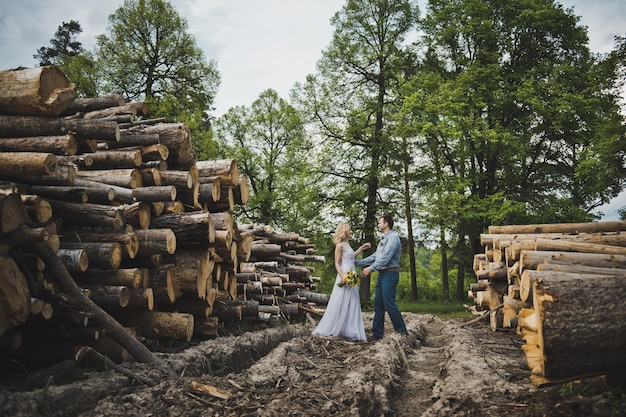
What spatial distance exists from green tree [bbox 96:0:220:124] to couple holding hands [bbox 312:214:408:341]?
562 inches

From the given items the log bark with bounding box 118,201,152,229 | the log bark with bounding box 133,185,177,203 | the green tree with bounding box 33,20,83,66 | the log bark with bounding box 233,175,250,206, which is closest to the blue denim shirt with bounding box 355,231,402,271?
the log bark with bounding box 233,175,250,206

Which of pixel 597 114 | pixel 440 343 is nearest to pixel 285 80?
pixel 597 114

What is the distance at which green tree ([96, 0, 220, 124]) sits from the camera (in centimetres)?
2130

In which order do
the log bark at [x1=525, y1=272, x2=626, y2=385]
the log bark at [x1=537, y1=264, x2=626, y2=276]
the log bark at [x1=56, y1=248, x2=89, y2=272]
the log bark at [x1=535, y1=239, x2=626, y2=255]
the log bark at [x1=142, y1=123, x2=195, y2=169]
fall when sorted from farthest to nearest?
the log bark at [x1=535, y1=239, x2=626, y2=255] → the log bark at [x1=142, y1=123, x2=195, y2=169] → the log bark at [x1=537, y1=264, x2=626, y2=276] → the log bark at [x1=56, y1=248, x2=89, y2=272] → the log bark at [x1=525, y1=272, x2=626, y2=385]

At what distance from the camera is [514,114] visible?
59.6 feet

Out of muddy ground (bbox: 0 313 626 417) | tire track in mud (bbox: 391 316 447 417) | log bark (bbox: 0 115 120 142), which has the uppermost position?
log bark (bbox: 0 115 120 142)

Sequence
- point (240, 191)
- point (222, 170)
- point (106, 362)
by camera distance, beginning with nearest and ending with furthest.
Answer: point (106, 362) → point (222, 170) → point (240, 191)

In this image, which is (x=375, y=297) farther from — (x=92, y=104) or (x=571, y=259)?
(x=92, y=104)

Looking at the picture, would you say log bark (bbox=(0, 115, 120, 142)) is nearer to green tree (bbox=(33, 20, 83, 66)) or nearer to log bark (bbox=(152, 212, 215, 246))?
log bark (bbox=(152, 212, 215, 246))

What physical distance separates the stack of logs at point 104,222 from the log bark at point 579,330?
159 inches

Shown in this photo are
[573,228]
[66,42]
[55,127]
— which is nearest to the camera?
[55,127]

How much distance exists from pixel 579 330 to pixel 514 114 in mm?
16281

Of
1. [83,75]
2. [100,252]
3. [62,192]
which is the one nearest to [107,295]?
[100,252]

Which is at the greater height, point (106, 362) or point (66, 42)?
point (66, 42)
